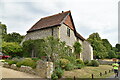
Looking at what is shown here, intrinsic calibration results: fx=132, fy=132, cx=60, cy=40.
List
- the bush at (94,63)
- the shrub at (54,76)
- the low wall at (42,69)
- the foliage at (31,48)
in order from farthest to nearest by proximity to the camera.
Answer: the bush at (94,63) < the foliage at (31,48) < the low wall at (42,69) < the shrub at (54,76)

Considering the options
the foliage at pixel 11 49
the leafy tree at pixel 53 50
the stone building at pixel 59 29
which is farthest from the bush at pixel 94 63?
the foliage at pixel 11 49

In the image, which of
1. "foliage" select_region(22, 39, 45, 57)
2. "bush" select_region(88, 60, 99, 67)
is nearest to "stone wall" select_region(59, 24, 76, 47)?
"foliage" select_region(22, 39, 45, 57)

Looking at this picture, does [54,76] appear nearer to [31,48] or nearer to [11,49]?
[31,48]

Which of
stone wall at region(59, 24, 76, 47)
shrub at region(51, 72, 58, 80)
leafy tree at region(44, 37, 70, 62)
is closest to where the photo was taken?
shrub at region(51, 72, 58, 80)

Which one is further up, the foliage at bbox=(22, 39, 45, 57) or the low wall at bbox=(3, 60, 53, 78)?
the foliage at bbox=(22, 39, 45, 57)

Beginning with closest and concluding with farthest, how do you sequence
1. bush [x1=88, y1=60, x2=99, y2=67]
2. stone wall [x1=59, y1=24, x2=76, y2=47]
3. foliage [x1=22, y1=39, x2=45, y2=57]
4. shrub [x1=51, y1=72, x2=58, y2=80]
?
shrub [x1=51, y1=72, x2=58, y2=80], stone wall [x1=59, y1=24, x2=76, y2=47], foliage [x1=22, y1=39, x2=45, y2=57], bush [x1=88, y1=60, x2=99, y2=67]

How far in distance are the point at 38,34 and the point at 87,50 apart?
11.2 meters

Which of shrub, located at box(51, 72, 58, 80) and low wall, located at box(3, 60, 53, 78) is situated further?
low wall, located at box(3, 60, 53, 78)

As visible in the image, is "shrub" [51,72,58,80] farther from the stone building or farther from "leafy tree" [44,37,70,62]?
the stone building

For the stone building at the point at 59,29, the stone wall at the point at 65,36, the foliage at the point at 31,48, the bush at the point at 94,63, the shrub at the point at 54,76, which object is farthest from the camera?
the bush at the point at 94,63

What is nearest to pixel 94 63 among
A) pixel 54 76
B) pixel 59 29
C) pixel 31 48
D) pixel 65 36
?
pixel 65 36

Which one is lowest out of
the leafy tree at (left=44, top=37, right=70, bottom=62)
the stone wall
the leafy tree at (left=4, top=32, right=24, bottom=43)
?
the leafy tree at (left=44, top=37, right=70, bottom=62)

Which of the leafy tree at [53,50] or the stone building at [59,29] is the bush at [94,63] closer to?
the stone building at [59,29]

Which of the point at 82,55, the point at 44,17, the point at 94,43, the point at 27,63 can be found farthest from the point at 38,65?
the point at 94,43
